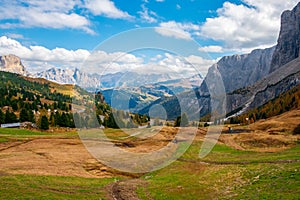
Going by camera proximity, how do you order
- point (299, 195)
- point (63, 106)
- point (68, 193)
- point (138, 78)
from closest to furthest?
1. point (299, 195)
2. point (68, 193)
3. point (138, 78)
4. point (63, 106)

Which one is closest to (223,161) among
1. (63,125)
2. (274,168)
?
(274,168)

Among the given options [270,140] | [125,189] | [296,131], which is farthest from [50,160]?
[296,131]

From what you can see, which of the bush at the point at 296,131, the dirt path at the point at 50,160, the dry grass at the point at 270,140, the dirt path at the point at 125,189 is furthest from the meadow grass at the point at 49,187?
the bush at the point at 296,131

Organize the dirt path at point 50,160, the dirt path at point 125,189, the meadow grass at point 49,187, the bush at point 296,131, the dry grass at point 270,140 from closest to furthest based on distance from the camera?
the meadow grass at point 49,187
the dirt path at point 125,189
the dirt path at point 50,160
the dry grass at point 270,140
the bush at point 296,131

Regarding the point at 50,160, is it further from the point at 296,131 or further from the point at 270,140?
the point at 296,131

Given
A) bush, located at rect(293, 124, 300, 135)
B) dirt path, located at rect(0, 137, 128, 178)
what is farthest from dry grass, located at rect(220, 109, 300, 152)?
dirt path, located at rect(0, 137, 128, 178)

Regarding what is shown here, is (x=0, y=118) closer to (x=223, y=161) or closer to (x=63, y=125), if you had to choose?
(x=63, y=125)

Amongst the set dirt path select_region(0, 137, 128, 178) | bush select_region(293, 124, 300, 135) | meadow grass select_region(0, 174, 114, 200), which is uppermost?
bush select_region(293, 124, 300, 135)

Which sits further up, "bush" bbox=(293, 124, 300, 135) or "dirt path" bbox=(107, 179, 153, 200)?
"bush" bbox=(293, 124, 300, 135)

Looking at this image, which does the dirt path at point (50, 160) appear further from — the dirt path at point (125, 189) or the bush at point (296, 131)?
the bush at point (296, 131)

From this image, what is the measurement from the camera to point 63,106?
188m

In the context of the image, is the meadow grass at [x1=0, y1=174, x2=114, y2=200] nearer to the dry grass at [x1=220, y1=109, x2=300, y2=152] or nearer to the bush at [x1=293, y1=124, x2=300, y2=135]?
the dry grass at [x1=220, y1=109, x2=300, y2=152]

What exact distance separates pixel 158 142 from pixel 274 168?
33753 mm

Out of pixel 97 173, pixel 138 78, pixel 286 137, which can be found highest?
pixel 138 78
